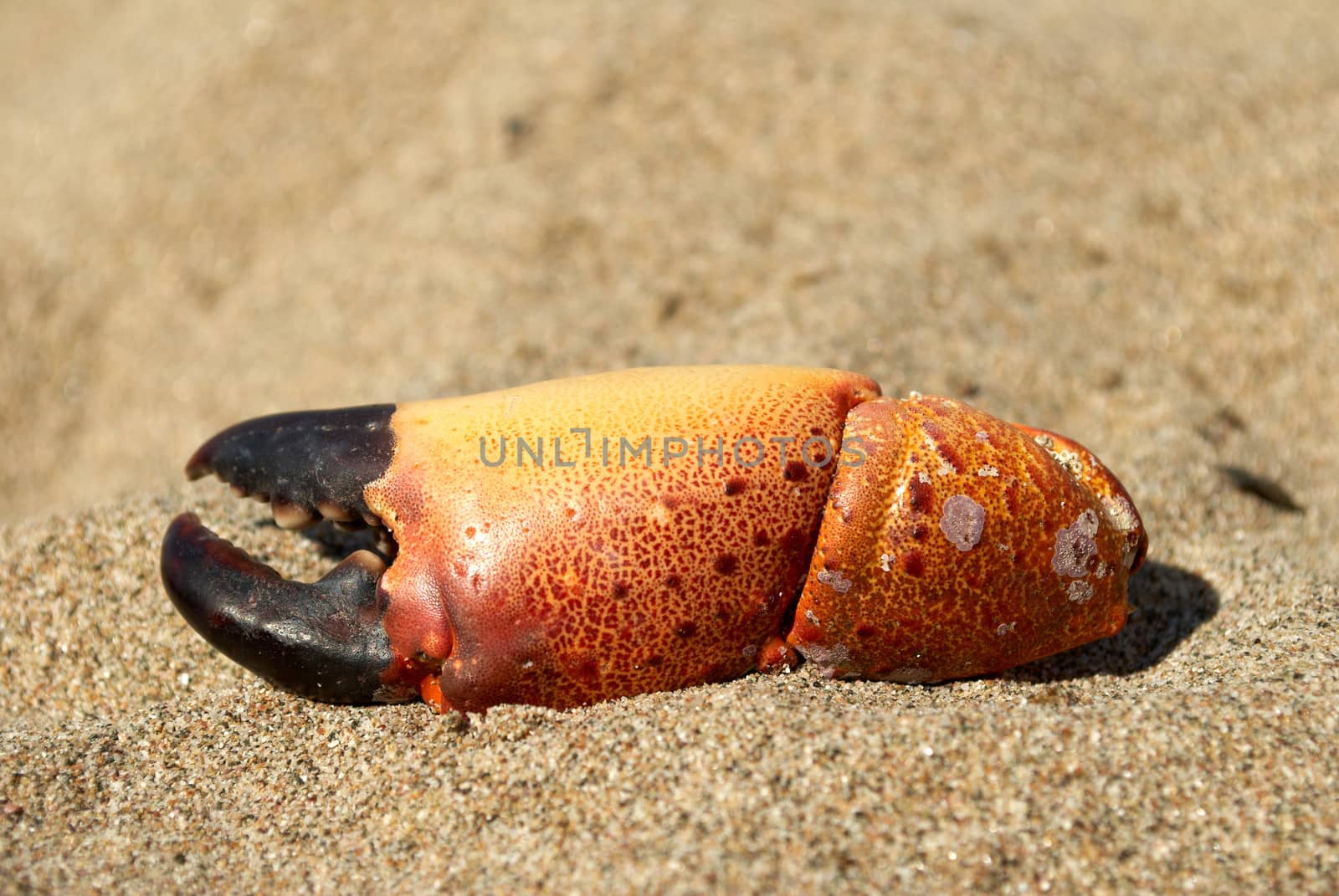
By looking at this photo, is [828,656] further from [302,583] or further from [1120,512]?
[302,583]

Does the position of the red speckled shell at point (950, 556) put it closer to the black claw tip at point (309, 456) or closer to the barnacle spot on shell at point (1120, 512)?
the barnacle spot on shell at point (1120, 512)

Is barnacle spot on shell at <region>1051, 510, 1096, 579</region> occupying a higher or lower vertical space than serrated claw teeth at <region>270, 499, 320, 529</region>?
lower

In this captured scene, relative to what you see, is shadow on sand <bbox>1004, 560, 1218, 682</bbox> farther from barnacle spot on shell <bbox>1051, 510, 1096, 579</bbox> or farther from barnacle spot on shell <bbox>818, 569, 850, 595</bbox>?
barnacle spot on shell <bbox>818, 569, 850, 595</bbox>

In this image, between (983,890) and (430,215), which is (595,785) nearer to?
(983,890)

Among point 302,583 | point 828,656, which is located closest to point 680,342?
point 828,656

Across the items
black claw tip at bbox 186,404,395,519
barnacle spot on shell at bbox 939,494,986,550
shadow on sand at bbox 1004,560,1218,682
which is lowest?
shadow on sand at bbox 1004,560,1218,682

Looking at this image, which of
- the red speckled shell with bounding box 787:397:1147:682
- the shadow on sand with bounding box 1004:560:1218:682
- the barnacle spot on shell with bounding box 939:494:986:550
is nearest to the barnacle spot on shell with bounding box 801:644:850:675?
the red speckled shell with bounding box 787:397:1147:682

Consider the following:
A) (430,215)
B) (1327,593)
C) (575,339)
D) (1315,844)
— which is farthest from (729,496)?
(430,215)
